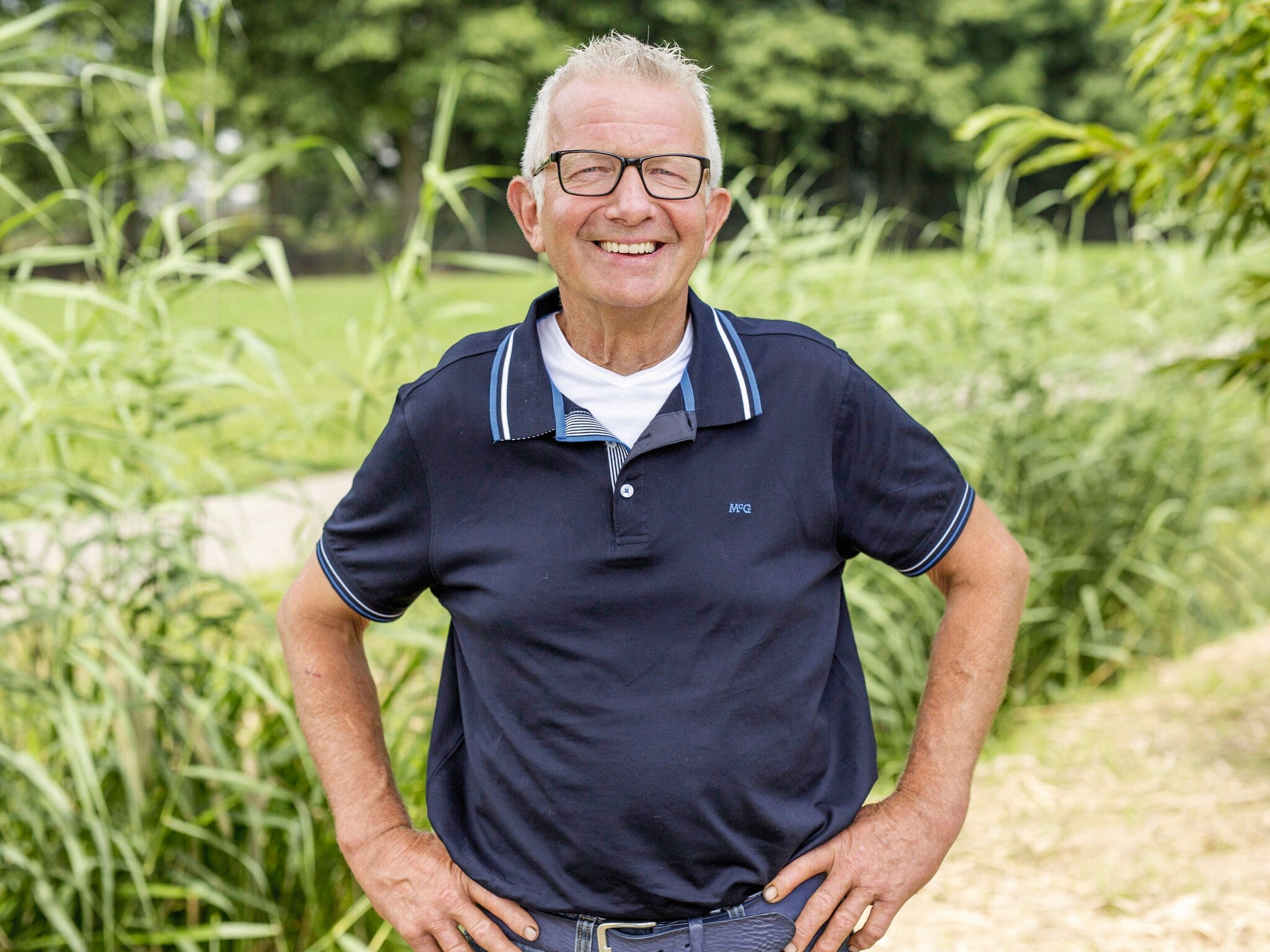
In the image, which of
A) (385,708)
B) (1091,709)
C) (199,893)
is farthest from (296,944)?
(1091,709)

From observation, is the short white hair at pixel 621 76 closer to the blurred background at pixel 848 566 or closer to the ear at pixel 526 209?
the ear at pixel 526 209

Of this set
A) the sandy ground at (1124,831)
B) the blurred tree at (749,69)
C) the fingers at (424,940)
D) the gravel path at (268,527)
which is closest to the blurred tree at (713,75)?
the blurred tree at (749,69)

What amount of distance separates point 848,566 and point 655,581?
2248 millimetres

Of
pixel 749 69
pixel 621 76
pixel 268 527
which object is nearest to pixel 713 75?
pixel 749 69

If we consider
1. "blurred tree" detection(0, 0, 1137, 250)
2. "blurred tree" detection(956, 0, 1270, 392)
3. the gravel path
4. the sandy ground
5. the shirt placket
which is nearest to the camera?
the shirt placket

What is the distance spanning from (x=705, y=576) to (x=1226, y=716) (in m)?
3.23

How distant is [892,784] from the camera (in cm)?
368

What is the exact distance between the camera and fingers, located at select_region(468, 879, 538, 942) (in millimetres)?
1473

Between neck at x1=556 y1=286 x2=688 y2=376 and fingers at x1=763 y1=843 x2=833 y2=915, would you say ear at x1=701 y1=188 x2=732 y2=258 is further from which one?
fingers at x1=763 y1=843 x2=833 y2=915

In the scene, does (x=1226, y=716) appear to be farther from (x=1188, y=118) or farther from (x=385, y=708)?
(x=385, y=708)

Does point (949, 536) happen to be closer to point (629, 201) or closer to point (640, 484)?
point (640, 484)

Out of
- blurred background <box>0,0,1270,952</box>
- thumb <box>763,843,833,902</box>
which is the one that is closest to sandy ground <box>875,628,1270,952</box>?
blurred background <box>0,0,1270,952</box>

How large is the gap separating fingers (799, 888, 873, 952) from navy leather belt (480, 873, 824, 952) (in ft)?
0.16

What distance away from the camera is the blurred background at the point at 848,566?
240 cm
